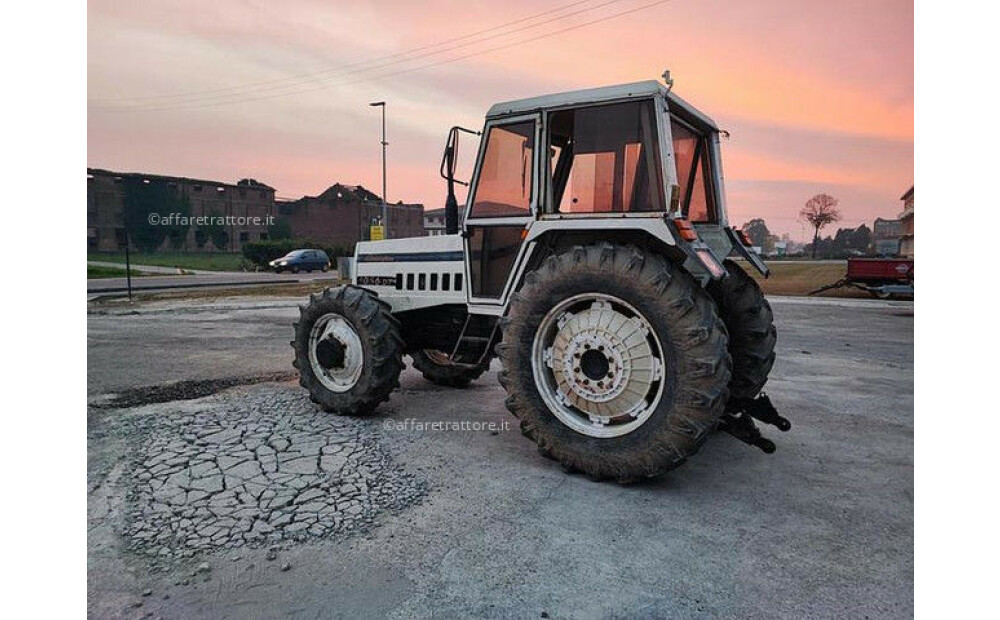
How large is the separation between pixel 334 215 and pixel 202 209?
2240cm

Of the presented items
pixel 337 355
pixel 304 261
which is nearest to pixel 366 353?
pixel 337 355

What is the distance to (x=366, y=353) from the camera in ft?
14.5

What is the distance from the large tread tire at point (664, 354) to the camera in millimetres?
2928

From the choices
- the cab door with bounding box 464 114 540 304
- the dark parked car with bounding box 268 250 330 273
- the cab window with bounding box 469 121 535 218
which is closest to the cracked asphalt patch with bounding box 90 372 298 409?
the cab door with bounding box 464 114 540 304

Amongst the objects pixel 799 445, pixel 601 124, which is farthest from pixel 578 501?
pixel 601 124

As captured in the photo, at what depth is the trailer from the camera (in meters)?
14.4

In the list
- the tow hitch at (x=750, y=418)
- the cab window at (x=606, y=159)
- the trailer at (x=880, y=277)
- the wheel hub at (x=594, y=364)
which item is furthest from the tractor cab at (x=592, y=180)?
the trailer at (x=880, y=277)

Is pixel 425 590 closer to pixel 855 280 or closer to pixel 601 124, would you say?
pixel 601 124

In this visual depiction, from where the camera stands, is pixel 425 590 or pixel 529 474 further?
pixel 529 474

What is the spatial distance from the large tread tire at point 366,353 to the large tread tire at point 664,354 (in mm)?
1295

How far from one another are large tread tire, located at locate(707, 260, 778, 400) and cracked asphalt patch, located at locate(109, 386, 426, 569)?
251 cm
